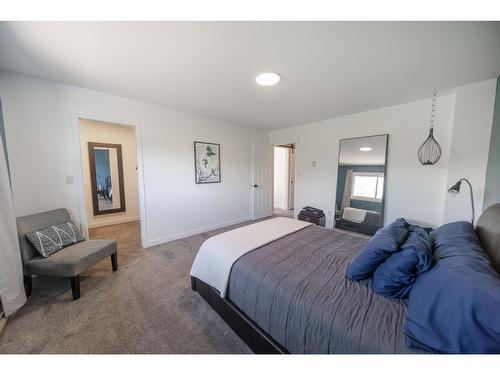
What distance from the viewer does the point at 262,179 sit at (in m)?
4.79

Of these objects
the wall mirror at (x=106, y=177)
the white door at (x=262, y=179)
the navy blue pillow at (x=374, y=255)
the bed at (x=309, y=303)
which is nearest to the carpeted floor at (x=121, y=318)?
the bed at (x=309, y=303)

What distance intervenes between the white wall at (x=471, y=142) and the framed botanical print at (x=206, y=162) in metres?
3.69

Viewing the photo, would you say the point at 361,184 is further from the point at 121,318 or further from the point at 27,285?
the point at 27,285

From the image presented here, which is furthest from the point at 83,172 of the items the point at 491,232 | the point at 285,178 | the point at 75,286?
the point at 285,178

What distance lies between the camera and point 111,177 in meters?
4.14

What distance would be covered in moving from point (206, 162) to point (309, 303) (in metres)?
3.12

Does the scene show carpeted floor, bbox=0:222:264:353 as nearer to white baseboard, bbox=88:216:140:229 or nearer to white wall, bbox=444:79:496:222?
white baseboard, bbox=88:216:140:229

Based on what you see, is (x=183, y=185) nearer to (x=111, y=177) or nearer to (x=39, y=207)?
(x=39, y=207)

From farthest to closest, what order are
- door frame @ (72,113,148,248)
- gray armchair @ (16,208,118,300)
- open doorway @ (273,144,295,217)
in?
open doorway @ (273,144,295,217) < door frame @ (72,113,148,248) < gray armchair @ (16,208,118,300)

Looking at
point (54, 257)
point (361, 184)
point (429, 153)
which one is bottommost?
point (54, 257)

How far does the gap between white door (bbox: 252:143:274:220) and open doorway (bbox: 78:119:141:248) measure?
8.85ft

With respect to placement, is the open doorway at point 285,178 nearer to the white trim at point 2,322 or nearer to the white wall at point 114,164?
the white wall at point 114,164

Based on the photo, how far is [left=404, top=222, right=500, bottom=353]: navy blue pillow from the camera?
65 cm

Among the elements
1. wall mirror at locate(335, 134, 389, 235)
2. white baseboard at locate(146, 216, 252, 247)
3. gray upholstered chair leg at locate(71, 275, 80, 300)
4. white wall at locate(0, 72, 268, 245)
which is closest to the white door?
white wall at locate(0, 72, 268, 245)
